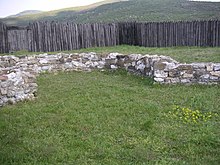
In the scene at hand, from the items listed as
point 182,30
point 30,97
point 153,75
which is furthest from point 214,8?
point 30,97

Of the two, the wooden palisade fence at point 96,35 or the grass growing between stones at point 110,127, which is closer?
the grass growing between stones at point 110,127

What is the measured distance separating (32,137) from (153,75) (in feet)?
17.0

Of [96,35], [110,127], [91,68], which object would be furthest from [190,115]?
[96,35]

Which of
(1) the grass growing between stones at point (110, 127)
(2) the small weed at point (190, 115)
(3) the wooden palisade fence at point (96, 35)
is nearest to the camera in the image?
(1) the grass growing between stones at point (110, 127)

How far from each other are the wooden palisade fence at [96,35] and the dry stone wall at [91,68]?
5744mm

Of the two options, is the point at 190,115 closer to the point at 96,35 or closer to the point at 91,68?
the point at 91,68

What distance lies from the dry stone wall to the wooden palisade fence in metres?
5.74

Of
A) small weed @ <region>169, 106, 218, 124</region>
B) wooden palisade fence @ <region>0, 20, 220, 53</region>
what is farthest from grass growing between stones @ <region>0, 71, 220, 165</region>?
wooden palisade fence @ <region>0, 20, 220, 53</region>

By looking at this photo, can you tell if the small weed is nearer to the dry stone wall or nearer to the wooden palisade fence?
the dry stone wall

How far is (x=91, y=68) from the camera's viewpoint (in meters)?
13.1

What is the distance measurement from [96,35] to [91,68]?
746cm

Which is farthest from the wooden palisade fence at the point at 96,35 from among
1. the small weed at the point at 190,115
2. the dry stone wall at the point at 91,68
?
the small weed at the point at 190,115

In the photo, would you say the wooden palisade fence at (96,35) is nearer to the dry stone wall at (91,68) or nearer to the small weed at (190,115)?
the dry stone wall at (91,68)

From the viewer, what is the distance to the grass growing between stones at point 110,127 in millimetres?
5508
